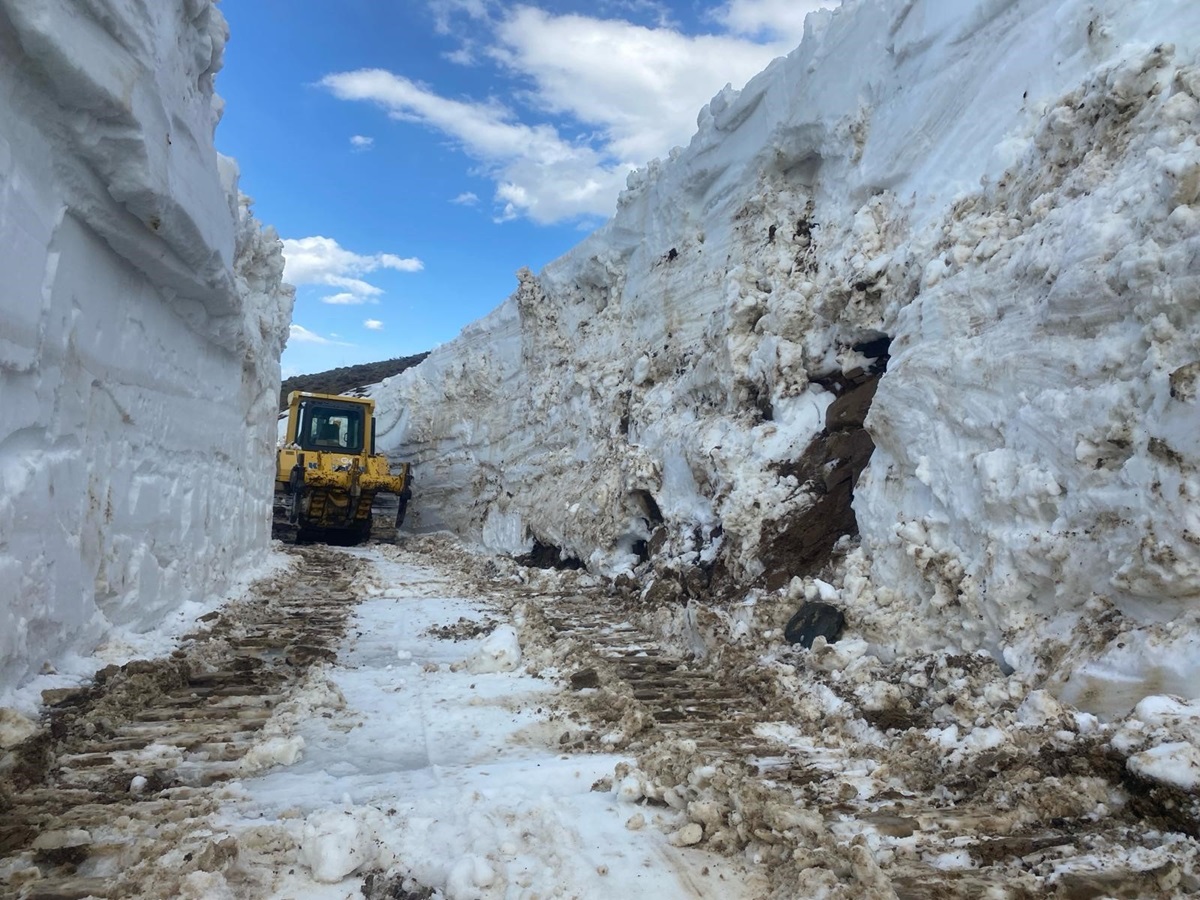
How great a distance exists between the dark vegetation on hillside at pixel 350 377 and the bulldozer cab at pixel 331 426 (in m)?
23.6

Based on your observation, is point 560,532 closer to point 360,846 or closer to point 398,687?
point 398,687

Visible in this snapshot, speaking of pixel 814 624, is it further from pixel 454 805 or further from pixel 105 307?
pixel 105 307

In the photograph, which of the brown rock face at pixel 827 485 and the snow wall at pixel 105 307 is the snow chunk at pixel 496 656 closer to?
the brown rock face at pixel 827 485

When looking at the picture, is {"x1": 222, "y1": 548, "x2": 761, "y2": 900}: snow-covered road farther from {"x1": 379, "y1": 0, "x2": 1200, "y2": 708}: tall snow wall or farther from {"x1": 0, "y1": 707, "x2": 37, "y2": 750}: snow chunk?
{"x1": 379, "y1": 0, "x2": 1200, "y2": 708}: tall snow wall

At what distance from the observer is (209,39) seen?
5.47 metres

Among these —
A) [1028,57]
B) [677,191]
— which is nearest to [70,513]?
[1028,57]

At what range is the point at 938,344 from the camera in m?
4.96

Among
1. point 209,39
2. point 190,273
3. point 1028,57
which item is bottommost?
point 190,273

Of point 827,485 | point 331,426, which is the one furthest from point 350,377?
point 827,485

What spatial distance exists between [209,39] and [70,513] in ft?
10.8

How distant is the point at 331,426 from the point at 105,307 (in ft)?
43.7

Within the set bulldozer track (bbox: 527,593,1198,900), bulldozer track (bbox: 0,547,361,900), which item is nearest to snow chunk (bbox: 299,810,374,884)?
bulldozer track (bbox: 0,547,361,900)

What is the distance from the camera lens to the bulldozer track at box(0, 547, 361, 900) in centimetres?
236

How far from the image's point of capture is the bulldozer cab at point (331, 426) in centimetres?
1739
